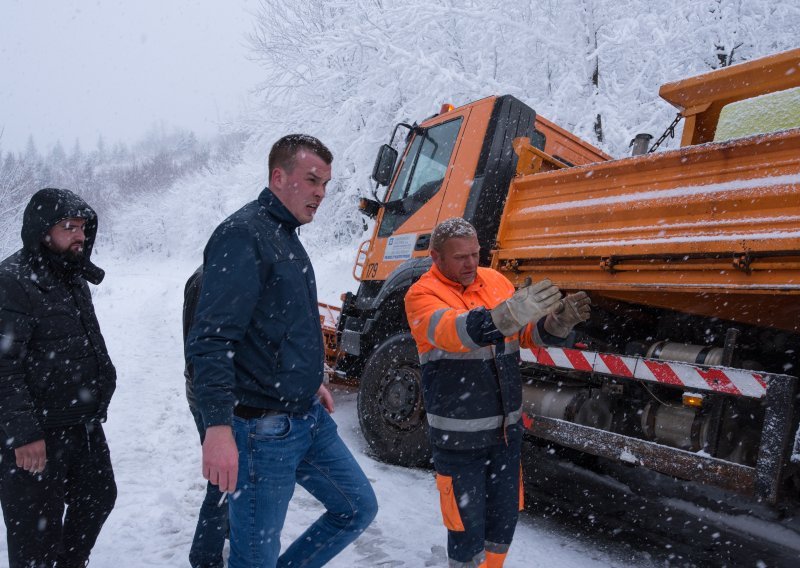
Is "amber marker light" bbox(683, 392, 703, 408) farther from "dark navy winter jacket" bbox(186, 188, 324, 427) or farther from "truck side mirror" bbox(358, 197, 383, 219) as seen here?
"truck side mirror" bbox(358, 197, 383, 219)

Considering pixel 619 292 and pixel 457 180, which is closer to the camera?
pixel 619 292

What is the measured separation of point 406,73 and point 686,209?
686 centimetres

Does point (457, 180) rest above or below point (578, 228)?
above

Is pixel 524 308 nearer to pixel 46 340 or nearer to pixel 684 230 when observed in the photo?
pixel 684 230

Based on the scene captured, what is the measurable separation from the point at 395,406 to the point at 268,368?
99.0 inches

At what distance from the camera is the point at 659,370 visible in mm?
2758

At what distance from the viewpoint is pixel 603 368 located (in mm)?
3020

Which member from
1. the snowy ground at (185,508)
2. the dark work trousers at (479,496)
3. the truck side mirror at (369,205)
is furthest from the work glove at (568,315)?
the truck side mirror at (369,205)

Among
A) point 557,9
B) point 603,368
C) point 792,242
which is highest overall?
point 557,9

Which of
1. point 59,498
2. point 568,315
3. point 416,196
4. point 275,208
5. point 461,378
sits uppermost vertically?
point 416,196

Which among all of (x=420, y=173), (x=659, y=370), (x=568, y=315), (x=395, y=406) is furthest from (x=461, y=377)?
(x=420, y=173)

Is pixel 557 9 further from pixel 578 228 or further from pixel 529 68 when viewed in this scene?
pixel 578 228

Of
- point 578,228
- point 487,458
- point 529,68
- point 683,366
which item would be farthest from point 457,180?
point 529,68

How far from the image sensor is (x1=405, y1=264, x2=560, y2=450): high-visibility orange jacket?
7.07 ft
